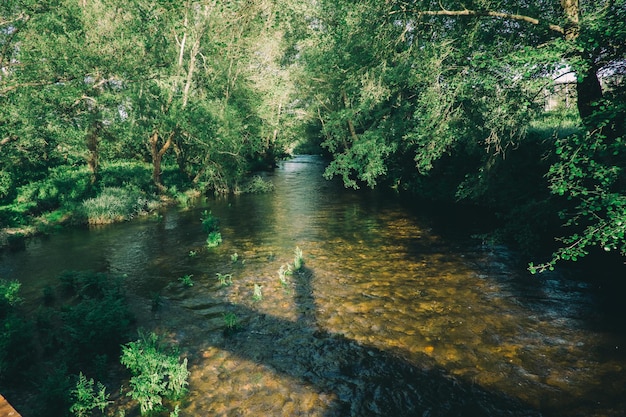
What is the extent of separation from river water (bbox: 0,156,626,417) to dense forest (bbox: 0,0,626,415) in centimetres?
139

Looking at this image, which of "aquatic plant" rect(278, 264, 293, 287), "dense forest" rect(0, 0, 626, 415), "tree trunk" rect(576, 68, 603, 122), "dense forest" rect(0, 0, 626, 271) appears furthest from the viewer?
"aquatic plant" rect(278, 264, 293, 287)

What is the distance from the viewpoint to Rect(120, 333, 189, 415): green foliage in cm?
576

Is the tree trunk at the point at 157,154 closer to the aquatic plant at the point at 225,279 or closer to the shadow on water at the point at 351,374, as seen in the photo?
the aquatic plant at the point at 225,279

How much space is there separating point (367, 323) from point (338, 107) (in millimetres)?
23295

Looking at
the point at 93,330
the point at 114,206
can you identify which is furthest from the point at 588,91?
the point at 114,206

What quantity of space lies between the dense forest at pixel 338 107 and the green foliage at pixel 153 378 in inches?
7.7

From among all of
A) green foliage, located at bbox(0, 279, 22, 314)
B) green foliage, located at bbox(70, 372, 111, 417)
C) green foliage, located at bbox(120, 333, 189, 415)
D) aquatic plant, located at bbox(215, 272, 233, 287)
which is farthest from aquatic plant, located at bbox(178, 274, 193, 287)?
green foliage, located at bbox(70, 372, 111, 417)

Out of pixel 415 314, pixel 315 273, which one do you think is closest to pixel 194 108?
pixel 315 273

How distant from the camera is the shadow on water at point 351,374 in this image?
5777 millimetres

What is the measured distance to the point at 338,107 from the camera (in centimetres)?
2884

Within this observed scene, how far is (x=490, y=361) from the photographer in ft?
22.3

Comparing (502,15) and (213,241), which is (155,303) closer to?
(213,241)

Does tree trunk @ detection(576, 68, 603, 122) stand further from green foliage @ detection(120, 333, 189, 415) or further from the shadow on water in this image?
green foliage @ detection(120, 333, 189, 415)

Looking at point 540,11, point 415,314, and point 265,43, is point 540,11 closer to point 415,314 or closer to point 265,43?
point 415,314
